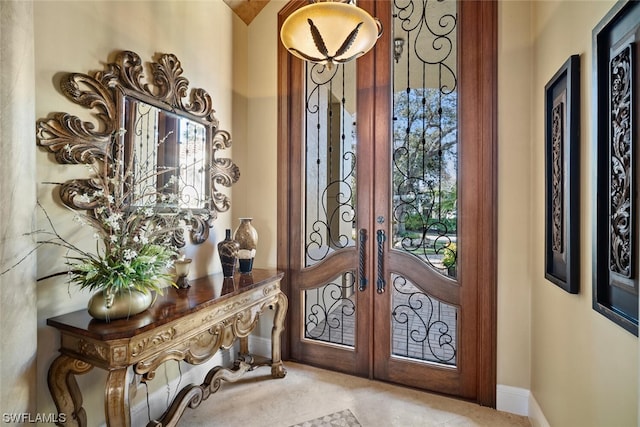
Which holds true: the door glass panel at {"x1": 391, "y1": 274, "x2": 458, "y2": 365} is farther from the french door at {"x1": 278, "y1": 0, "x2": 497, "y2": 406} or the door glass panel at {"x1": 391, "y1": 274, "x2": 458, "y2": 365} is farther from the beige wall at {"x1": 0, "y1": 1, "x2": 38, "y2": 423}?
the beige wall at {"x1": 0, "y1": 1, "x2": 38, "y2": 423}

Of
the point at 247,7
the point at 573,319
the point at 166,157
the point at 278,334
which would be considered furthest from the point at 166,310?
the point at 247,7

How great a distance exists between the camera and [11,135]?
1242 mm

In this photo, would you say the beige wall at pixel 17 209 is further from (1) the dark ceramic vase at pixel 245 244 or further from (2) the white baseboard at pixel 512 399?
(2) the white baseboard at pixel 512 399

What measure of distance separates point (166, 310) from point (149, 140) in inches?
42.2

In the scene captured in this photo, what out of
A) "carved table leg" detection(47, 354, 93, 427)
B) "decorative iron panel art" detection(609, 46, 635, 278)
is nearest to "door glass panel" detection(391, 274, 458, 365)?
"decorative iron panel art" detection(609, 46, 635, 278)

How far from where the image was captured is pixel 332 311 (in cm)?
270

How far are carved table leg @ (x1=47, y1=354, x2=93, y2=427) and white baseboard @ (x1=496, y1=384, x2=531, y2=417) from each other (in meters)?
2.47

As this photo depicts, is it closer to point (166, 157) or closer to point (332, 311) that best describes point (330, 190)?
point (332, 311)

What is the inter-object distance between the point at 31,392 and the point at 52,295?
16.3 inches

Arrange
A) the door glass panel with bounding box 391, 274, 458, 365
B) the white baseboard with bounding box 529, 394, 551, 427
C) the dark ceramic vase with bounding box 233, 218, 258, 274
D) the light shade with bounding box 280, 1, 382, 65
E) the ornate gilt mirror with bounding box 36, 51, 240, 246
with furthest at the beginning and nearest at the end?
the dark ceramic vase with bounding box 233, 218, 258, 274, the door glass panel with bounding box 391, 274, 458, 365, the white baseboard with bounding box 529, 394, 551, 427, the ornate gilt mirror with bounding box 36, 51, 240, 246, the light shade with bounding box 280, 1, 382, 65

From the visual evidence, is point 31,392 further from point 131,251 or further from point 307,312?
point 307,312

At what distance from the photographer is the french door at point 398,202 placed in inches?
87.6

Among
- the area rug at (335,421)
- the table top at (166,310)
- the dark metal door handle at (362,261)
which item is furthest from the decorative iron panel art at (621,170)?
the table top at (166,310)

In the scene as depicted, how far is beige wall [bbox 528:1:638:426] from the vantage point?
1.13 metres
